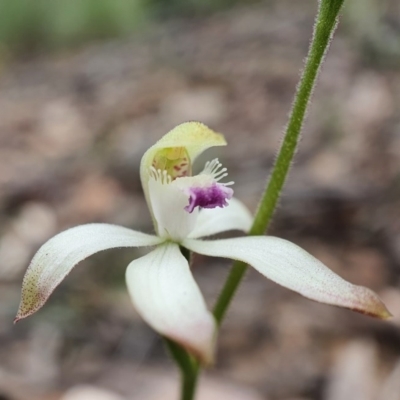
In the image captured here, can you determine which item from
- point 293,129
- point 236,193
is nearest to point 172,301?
point 293,129

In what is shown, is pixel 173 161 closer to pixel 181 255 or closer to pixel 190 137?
pixel 190 137

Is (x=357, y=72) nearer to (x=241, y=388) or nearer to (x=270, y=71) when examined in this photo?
(x=270, y=71)

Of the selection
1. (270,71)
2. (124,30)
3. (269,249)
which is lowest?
(124,30)

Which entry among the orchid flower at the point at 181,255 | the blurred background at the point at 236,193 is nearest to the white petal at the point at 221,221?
the orchid flower at the point at 181,255

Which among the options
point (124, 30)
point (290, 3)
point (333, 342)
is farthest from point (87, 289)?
point (124, 30)

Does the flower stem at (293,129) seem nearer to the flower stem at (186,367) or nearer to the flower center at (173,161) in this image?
the flower stem at (186,367)

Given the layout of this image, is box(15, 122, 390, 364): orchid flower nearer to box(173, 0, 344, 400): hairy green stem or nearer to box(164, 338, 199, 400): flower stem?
box(173, 0, 344, 400): hairy green stem
